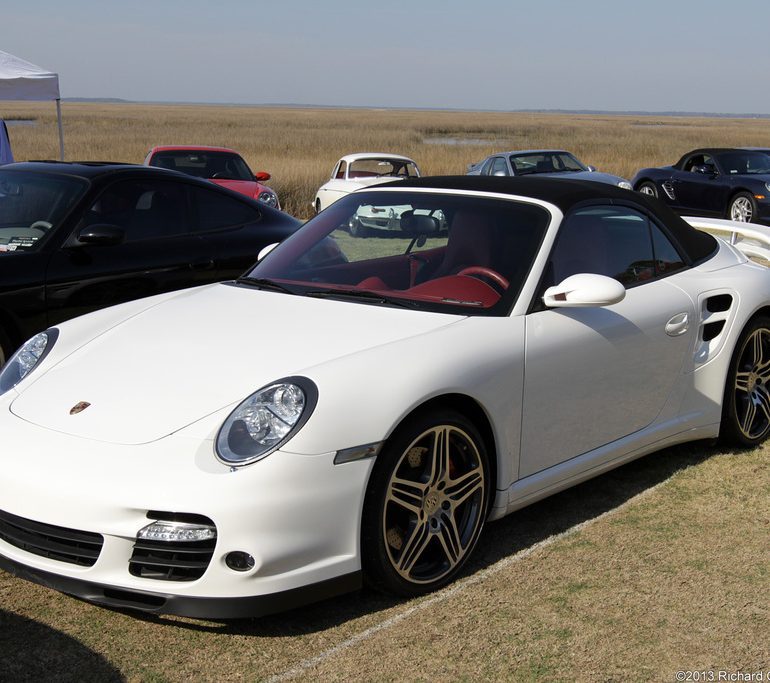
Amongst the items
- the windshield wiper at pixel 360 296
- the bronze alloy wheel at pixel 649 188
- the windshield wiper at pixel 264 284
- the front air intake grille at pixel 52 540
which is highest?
the windshield wiper at pixel 360 296

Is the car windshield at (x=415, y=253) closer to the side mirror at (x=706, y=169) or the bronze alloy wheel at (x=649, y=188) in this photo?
the side mirror at (x=706, y=169)

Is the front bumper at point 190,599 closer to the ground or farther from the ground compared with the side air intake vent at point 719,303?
closer to the ground

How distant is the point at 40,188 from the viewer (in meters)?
6.43

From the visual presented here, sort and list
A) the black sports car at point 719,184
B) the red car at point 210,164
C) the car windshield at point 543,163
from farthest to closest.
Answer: the car windshield at point 543,163 < the black sports car at point 719,184 < the red car at point 210,164

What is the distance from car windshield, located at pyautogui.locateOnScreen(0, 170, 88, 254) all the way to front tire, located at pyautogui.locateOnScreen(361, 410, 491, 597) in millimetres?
3409

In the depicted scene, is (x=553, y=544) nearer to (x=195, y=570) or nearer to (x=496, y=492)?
(x=496, y=492)

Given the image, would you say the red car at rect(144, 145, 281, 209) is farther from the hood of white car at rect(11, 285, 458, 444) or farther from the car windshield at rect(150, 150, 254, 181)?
the hood of white car at rect(11, 285, 458, 444)

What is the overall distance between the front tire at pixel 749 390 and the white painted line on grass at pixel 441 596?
31.8 inches

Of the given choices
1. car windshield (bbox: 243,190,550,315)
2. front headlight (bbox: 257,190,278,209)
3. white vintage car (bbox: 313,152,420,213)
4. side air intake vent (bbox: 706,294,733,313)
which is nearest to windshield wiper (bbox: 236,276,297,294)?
car windshield (bbox: 243,190,550,315)

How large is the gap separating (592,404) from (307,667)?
1734mm

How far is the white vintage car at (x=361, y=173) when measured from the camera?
1686 centimetres

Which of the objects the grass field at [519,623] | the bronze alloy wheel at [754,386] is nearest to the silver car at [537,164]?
the bronze alloy wheel at [754,386]

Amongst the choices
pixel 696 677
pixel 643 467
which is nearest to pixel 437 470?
pixel 696 677

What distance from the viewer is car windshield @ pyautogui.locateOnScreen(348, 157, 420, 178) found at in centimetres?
1780
